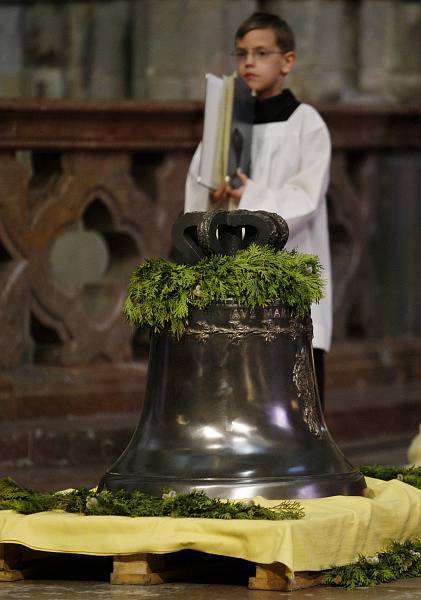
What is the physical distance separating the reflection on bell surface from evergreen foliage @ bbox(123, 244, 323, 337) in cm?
4

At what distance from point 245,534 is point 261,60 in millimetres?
2540

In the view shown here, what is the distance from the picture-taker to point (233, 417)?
582 centimetres

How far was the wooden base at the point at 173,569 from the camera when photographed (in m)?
5.34

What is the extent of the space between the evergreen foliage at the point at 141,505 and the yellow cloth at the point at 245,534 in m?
0.05

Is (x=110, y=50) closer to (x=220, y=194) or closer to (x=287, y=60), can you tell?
(x=287, y=60)

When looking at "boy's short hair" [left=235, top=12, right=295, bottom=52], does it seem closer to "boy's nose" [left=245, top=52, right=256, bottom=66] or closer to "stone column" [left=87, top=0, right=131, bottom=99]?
"boy's nose" [left=245, top=52, right=256, bottom=66]

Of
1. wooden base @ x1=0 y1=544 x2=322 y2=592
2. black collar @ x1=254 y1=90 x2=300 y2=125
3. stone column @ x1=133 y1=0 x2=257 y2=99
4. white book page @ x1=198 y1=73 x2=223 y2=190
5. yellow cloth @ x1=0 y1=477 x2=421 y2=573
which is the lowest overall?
wooden base @ x1=0 y1=544 x2=322 y2=592

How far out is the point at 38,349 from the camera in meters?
8.80

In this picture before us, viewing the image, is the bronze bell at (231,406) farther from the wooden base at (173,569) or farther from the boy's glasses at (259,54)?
the boy's glasses at (259,54)

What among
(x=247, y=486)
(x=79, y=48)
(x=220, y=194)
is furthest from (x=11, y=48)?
(x=247, y=486)

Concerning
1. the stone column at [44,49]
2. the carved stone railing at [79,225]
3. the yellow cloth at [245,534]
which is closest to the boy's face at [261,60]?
the carved stone railing at [79,225]

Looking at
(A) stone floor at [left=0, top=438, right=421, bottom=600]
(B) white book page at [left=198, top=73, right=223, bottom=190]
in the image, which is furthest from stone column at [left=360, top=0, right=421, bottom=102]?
(A) stone floor at [left=0, top=438, right=421, bottom=600]

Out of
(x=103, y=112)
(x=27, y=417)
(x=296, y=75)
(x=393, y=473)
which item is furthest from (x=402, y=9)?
(x=393, y=473)

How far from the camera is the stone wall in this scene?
10.3m
